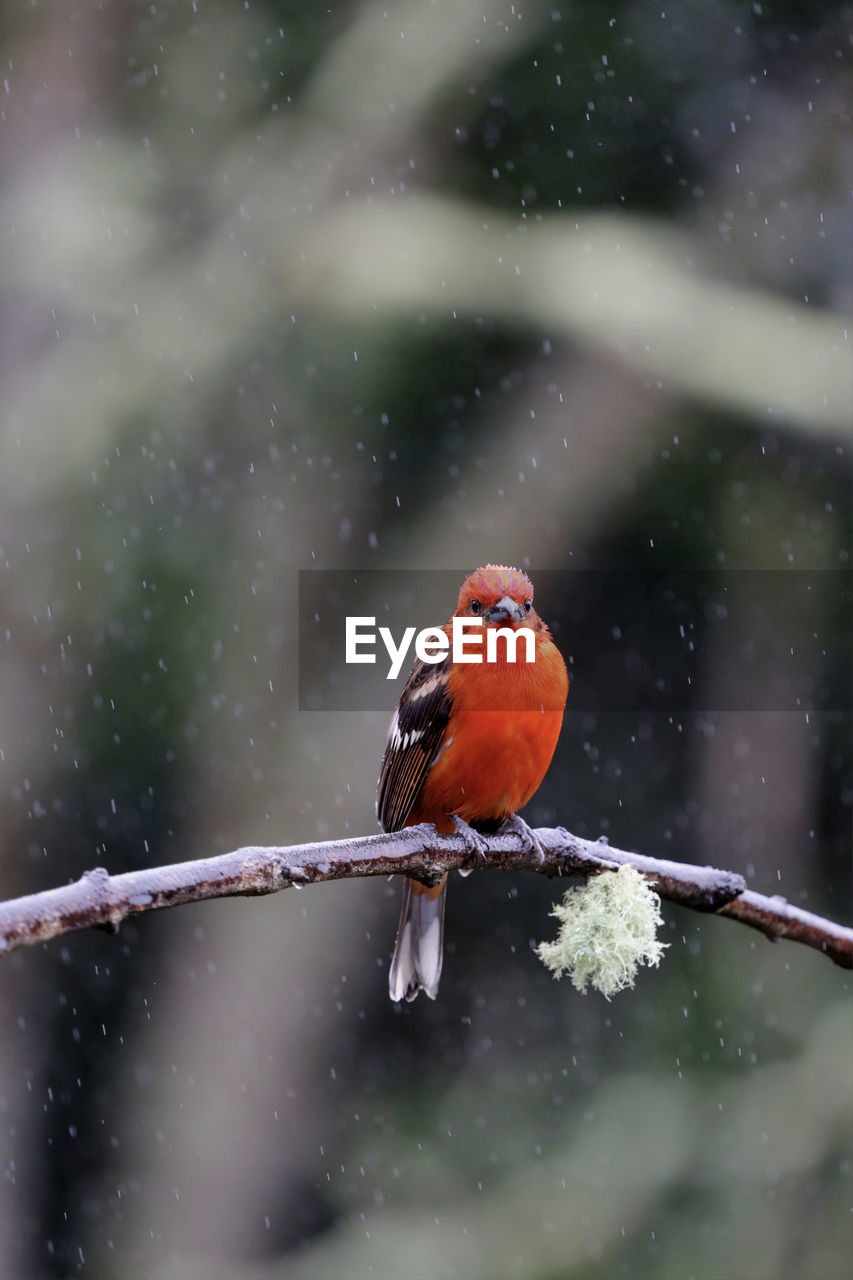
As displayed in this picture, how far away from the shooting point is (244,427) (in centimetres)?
685

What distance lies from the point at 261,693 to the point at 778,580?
2652 mm

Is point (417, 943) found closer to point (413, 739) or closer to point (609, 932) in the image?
point (413, 739)

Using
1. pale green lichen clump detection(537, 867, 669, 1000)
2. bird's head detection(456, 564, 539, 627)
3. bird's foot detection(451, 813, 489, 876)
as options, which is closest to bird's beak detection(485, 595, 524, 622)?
bird's head detection(456, 564, 539, 627)

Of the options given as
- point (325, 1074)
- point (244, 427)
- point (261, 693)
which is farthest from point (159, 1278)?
point (244, 427)

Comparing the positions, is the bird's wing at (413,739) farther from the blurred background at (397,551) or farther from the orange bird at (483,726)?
the blurred background at (397,551)

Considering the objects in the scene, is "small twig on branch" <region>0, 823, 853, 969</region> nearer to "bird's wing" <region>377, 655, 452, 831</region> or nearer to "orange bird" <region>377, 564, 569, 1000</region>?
"orange bird" <region>377, 564, 569, 1000</region>

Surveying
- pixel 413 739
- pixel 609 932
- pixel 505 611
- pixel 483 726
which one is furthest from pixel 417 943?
pixel 609 932

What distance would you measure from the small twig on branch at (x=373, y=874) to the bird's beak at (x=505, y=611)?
610 mm

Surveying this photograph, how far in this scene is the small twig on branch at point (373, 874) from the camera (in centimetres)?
177

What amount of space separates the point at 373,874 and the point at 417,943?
6.09ft

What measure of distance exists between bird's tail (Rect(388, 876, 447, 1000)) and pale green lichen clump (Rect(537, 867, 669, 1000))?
4.18 ft

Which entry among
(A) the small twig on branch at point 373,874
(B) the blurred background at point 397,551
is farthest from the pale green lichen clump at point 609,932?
(B) the blurred background at point 397,551

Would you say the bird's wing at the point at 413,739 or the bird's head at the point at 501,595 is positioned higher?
the bird's head at the point at 501,595

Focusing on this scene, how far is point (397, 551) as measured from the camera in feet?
21.0
